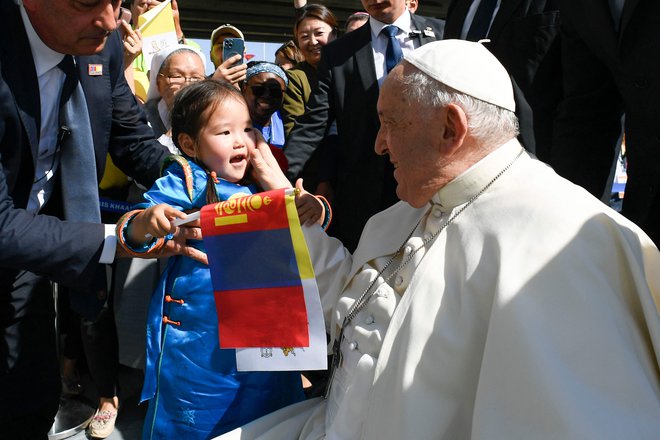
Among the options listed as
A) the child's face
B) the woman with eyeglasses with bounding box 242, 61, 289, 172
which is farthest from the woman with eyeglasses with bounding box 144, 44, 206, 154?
the child's face

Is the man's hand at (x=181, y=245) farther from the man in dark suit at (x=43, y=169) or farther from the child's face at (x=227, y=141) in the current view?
the child's face at (x=227, y=141)

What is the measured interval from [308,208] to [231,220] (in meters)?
0.36

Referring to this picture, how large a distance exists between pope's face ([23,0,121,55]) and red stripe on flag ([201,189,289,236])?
0.76 meters

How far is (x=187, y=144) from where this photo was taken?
2676 millimetres

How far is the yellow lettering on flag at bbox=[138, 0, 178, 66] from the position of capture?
5016 mm

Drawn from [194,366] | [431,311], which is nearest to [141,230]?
[194,366]

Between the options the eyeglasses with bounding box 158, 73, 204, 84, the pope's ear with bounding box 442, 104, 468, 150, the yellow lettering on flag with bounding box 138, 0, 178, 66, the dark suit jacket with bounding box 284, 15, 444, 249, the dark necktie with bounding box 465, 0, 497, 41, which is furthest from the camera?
the yellow lettering on flag with bounding box 138, 0, 178, 66

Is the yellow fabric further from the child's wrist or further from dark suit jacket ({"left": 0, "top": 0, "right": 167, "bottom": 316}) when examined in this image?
the child's wrist

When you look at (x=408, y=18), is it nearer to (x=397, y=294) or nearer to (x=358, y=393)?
(x=397, y=294)

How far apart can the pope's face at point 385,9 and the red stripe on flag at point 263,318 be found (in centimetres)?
238

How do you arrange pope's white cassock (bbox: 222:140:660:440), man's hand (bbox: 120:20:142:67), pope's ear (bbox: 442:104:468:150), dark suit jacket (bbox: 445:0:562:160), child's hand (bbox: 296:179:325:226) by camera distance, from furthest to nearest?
man's hand (bbox: 120:20:142:67)
dark suit jacket (bbox: 445:0:562:160)
child's hand (bbox: 296:179:325:226)
pope's ear (bbox: 442:104:468:150)
pope's white cassock (bbox: 222:140:660:440)

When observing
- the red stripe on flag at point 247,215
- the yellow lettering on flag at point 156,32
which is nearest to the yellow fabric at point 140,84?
the yellow lettering on flag at point 156,32

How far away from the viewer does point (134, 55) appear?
4637 mm

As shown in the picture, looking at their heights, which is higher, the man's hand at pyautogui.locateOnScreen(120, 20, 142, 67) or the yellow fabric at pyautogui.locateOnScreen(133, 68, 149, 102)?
the man's hand at pyautogui.locateOnScreen(120, 20, 142, 67)
